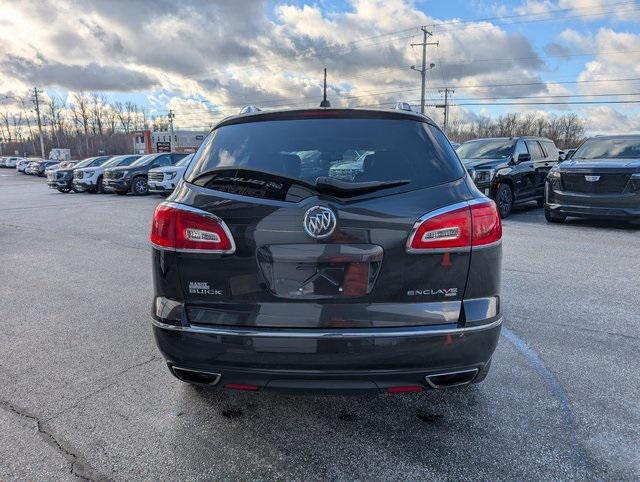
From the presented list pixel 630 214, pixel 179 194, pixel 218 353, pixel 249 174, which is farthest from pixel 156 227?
pixel 630 214

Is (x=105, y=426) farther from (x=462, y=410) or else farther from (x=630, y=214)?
(x=630, y=214)

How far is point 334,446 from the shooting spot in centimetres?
255

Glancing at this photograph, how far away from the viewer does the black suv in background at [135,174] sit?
19.4 m

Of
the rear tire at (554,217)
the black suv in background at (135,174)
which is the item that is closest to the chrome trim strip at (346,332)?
the rear tire at (554,217)

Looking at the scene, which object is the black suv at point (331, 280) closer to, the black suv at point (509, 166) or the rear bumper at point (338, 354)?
the rear bumper at point (338, 354)

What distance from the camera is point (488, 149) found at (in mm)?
11727

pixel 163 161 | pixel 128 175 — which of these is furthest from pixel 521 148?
pixel 128 175

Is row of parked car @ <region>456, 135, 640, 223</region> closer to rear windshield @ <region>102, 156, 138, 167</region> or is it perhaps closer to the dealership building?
rear windshield @ <region>102, 156, 138, 167</region>

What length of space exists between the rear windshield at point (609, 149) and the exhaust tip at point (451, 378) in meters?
9.36

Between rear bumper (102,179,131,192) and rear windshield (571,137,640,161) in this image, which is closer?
rear windshield (571,137,640,161)

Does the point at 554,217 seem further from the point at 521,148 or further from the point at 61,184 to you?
the point at 61,184

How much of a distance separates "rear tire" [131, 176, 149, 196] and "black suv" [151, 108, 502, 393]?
18582 millimetres

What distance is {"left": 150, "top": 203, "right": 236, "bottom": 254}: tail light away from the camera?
233cm

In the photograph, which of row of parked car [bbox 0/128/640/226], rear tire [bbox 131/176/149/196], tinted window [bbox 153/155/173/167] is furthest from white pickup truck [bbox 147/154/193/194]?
row of parked car [bbox 0/128/640/226]
